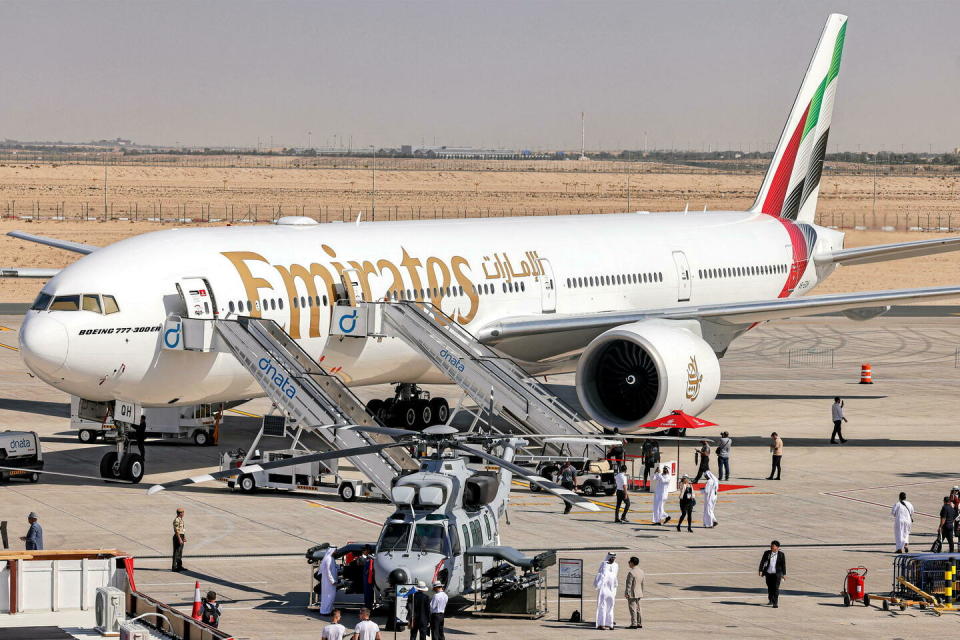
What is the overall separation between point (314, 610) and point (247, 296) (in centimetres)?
1061

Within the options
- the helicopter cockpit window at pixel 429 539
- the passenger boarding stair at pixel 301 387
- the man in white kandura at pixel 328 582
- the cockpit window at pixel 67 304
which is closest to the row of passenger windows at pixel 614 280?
the passenger boarding stair at pixel 301 387

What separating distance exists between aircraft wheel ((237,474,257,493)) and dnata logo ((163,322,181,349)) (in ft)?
13.4

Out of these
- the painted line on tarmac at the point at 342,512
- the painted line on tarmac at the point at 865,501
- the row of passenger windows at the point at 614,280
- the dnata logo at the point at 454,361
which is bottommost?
the painted line on tarmac at the point at 342,512

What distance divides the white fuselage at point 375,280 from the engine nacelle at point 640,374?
10.0 feet

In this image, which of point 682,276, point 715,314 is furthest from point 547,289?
point 682,276

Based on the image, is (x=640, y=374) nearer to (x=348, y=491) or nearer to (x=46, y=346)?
(x=348, y=491)

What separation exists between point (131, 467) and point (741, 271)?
2267 cm

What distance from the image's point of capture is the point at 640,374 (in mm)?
39062

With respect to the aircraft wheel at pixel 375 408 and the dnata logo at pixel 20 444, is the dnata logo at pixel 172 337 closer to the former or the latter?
the dnata logo at pixel 20 444

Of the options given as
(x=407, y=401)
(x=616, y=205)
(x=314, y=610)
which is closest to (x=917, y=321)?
(x=407, y=401)

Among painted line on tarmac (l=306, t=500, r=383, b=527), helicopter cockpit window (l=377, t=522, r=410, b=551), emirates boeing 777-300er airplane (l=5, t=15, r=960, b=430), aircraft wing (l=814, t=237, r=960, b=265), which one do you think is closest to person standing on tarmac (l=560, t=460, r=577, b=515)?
emirates boeing 777-300er airplane (l=5, t=15, r=960, b=430)

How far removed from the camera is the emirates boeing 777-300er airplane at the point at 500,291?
32750 mm

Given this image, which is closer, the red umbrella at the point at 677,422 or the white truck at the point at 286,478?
the white truck at the point at 286,478

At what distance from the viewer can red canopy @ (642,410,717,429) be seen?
37094 millimetres
